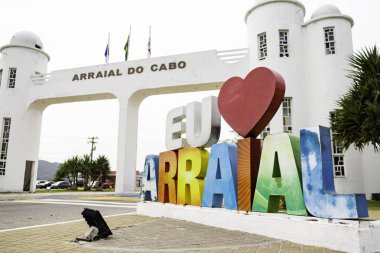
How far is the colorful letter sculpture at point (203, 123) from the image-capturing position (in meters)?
8.30

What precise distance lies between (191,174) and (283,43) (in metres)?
11.2

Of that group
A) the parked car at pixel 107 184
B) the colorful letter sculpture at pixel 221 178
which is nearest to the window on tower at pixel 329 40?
the colorful letter sculpture at pixel 221 178

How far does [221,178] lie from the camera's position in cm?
774

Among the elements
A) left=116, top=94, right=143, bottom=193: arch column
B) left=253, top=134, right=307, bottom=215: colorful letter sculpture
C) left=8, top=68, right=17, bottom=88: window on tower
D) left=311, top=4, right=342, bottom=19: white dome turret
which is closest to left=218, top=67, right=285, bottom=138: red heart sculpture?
left=253, top=134, right=307, bottom=215: colorful letter sculpture

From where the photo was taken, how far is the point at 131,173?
23.1m

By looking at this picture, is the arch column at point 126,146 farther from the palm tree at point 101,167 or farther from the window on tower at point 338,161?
the palm tree at point 101,167

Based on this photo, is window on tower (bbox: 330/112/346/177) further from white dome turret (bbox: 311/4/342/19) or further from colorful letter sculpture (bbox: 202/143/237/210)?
colorful letter sculpture (bbox: 202/143/237/210)

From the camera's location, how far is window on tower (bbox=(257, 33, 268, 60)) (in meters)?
17.3

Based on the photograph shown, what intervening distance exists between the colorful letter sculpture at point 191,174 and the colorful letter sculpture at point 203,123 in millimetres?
282

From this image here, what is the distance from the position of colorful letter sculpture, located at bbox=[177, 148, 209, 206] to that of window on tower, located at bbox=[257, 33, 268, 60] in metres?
10.1

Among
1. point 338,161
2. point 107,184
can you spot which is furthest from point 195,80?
point 107,184

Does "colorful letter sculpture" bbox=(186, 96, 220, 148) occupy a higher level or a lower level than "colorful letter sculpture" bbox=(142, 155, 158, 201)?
higher

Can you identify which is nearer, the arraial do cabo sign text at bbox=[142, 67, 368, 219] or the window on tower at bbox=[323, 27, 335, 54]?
the arraial do cabo sign text at bbox=[142, 67, 368, 219]

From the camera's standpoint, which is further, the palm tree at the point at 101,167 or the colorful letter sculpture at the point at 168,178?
the palm tree at the point at 101,167
